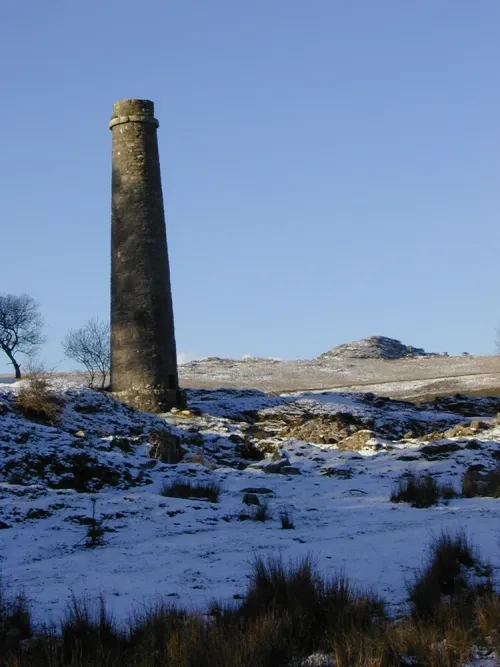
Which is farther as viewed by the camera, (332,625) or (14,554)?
(14,554)

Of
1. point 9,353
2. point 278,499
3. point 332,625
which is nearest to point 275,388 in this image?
point 9,353

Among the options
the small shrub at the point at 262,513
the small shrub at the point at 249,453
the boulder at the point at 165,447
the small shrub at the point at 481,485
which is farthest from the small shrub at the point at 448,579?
the small shrub at the point at 249,453

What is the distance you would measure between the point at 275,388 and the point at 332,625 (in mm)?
41479

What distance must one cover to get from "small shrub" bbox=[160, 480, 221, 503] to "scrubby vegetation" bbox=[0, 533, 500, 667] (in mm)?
5568

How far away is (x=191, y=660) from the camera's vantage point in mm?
6027

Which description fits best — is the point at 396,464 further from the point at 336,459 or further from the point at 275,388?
the point at 275,388

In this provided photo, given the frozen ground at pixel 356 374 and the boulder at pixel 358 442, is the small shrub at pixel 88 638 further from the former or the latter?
the frozen ground at pixel 356 374

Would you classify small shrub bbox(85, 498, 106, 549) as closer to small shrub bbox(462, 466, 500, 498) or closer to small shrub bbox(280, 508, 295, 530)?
small shrub bbox(280, 508, 295, 530)

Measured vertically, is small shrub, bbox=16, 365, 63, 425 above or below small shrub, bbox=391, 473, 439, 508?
above

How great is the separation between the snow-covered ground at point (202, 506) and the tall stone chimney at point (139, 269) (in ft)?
4.71

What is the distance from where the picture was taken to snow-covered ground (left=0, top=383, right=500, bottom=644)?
867 centimetres

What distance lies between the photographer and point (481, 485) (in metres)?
13.7

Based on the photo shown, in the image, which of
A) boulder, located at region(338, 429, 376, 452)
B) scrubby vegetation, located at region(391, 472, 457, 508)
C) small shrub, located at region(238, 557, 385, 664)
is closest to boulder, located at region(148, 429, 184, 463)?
boulder, located at region(338, 429, 376, 452)

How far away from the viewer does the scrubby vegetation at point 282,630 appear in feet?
19.8
